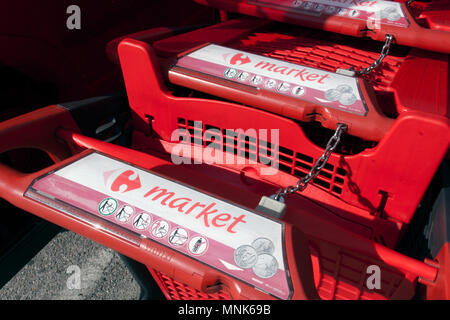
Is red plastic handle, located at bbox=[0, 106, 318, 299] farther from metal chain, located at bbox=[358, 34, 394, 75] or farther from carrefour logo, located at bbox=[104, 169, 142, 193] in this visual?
metal chain, located at bbox=[358, 34, 394, 75]

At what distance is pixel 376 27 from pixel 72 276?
1733mm

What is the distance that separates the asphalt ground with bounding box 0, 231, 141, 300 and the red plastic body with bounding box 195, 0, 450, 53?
4.55ft

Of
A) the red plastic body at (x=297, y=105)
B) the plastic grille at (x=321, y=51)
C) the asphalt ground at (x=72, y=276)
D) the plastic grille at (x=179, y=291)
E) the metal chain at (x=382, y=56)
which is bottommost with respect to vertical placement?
the asphalt ground at (x=72, y=276)

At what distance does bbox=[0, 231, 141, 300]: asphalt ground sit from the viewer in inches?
55.4

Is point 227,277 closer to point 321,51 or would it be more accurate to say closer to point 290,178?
point 290,178

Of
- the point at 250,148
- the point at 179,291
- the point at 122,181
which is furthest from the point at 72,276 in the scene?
the point at 250,148

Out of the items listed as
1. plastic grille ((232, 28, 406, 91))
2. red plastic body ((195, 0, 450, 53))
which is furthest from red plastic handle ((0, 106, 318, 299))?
red plastic body ((195, 0, 450, 53))

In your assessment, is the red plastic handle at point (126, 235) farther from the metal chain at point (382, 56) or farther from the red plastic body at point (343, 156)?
the metal chain at point (382, 56)

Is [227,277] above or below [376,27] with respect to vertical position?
below

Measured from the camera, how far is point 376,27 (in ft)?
4.95

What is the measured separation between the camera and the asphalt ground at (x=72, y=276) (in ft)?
4.62

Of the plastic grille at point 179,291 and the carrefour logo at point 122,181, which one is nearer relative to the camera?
the carrefour logo at point 122,181

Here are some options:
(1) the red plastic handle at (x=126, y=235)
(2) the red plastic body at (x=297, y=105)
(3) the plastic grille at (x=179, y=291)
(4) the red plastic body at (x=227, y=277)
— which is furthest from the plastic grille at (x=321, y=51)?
(3) the plastic grille at (x=179, y=291)

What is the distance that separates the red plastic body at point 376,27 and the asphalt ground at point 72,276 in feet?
4.55
